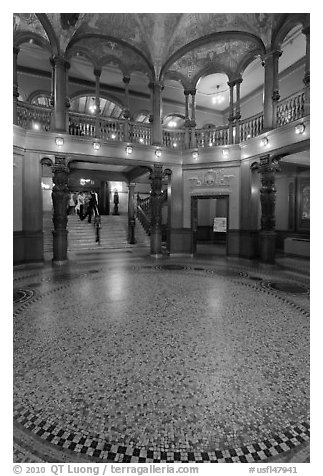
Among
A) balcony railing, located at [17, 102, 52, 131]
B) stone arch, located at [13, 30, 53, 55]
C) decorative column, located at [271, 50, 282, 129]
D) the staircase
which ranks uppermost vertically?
stone arch, located at [13, 30, 53, 55]

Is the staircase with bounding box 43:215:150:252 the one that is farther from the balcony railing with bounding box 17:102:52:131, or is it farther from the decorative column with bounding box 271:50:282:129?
the decorative column with bounding box 271:50:282:129

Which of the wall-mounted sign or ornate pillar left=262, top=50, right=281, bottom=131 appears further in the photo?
A: the wall-mounted sign

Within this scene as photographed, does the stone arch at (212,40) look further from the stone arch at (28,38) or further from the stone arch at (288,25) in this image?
the stone arch at (28,38)

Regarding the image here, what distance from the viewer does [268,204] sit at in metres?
8.91

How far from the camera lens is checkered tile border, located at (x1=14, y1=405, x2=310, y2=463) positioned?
5.62 ft

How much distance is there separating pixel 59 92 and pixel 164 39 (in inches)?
186

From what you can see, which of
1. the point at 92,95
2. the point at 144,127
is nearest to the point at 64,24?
the point at 92,95

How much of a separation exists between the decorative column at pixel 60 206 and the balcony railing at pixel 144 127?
1.51 m

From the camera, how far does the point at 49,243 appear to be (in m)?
11.6

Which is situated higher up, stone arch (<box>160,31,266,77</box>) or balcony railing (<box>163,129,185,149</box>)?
stone arch (<box>160,31,266,77</box>)

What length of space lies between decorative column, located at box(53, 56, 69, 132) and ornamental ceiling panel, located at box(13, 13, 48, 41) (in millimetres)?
897

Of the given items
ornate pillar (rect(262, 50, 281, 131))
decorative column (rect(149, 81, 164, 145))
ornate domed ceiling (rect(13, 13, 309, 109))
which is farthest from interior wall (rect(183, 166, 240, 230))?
ornate domed ceiling (rect(13, 13, 309, 109))
